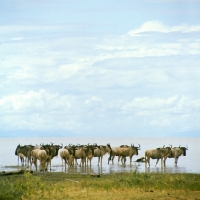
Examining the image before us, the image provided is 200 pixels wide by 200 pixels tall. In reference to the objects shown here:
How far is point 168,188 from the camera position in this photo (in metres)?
22.4

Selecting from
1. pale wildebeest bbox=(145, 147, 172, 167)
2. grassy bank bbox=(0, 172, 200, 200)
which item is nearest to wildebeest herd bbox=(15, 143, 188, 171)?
pale wildebeest bbox=(145, 147, 172, 167)

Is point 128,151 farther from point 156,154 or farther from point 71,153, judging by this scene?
point 71,153

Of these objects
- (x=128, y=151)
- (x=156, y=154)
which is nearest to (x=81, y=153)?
(x=156, y=154)

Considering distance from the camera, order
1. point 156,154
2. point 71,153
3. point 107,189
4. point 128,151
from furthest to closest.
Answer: point 128,151
point 156,154
point 71,153
point 107,189

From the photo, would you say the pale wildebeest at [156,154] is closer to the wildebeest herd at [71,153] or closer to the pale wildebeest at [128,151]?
the wildebeest herd at [71,153]

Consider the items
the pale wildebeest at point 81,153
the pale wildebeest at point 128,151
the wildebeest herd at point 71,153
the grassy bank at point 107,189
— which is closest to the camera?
the grassy bank at point 107,189

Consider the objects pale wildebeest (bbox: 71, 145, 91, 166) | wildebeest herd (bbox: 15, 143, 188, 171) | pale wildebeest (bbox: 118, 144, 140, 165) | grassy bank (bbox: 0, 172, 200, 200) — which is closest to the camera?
grassy bank (bbox: 0, 172, 200, 200)

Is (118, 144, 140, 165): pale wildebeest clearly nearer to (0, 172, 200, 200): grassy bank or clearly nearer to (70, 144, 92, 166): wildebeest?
(70, 144, 92, 166): wildebeest

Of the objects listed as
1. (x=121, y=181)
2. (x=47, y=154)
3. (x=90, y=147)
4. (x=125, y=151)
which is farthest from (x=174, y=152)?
(x=121, y=181)

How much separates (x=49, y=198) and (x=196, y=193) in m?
5.20

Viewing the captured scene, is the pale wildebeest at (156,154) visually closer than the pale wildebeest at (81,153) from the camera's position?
No

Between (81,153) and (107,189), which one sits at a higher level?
(81,153)

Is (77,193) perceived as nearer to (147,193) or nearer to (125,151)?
(147,193)

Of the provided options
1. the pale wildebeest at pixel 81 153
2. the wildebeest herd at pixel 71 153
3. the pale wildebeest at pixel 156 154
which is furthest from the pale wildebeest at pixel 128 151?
the pale wildebeest at pixel 81 153
